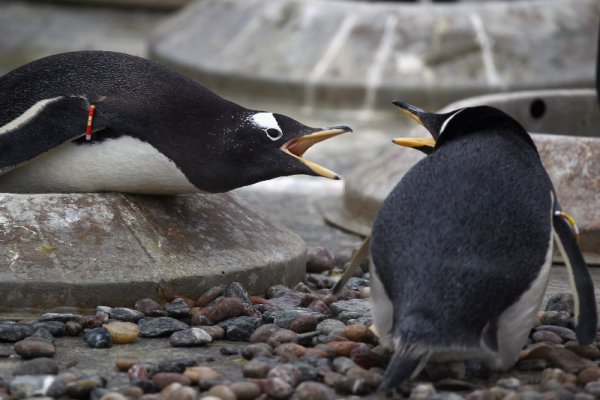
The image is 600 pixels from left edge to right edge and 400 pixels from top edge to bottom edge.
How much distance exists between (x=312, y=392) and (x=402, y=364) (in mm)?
235

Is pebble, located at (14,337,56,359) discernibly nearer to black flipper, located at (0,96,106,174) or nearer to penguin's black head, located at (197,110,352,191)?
black flipper, located at (0,96,106,174)

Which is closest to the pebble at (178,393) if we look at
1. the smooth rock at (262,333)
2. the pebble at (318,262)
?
the smooth rock at (262,333)

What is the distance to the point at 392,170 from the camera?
537 centimetres

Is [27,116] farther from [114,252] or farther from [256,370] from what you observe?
[256,370]

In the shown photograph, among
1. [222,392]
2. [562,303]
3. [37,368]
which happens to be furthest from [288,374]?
[562,303]

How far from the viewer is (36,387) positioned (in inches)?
113

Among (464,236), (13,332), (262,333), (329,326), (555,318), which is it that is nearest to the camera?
(464,236)

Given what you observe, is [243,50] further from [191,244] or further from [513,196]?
[513,196]

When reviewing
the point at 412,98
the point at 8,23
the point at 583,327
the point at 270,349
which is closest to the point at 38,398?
the point at 270,349

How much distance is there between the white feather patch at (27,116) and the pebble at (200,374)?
1.08 m

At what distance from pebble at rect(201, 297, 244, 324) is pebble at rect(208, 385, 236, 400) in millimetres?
630

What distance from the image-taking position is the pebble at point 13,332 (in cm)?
329

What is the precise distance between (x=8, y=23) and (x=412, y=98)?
Result: 528 centimetres

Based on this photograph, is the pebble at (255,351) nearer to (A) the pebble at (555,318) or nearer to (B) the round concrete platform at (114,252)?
(B) the round concrete platform at (114,252)
